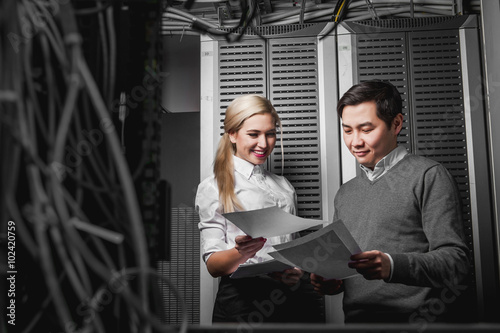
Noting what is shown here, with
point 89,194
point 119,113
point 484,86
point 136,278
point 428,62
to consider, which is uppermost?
point 428,62

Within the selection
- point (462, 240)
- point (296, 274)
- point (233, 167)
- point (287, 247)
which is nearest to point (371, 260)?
point (287, 247)

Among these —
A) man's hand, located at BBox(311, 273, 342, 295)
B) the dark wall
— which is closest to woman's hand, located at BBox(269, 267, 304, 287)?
man's hand, located at BBox(311, 273, 342, 295)

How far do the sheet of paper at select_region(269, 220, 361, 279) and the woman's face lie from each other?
0.69 m

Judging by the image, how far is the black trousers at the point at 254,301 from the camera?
166 centimetres

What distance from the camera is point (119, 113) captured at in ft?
2.34

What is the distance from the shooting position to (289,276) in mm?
1672

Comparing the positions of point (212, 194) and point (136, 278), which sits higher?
point (212, 194)

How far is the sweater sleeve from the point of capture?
1.17 meters

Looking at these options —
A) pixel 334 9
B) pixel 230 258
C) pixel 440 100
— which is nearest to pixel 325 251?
pixel 230 258

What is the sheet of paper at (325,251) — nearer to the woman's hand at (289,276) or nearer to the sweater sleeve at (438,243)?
the sweater sleeve at (438,243)

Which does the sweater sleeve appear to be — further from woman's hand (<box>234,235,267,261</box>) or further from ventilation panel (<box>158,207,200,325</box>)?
ventilation panel (<box>158,207,200,325</box>)

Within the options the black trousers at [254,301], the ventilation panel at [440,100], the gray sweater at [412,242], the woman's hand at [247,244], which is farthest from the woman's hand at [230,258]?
the ventilation panel at [440,100]

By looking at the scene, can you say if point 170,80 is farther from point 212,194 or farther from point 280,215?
point 280,215

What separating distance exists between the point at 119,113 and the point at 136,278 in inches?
9.9
